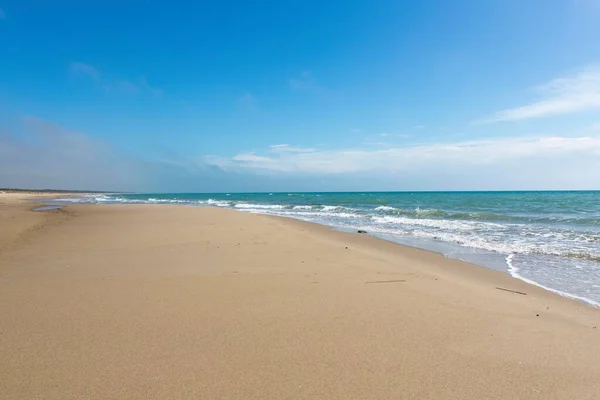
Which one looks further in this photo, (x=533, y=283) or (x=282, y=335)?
(x=533, y=283)

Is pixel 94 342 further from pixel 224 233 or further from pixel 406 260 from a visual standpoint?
pixel 224 233

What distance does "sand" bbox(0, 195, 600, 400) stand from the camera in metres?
2.70

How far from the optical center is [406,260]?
8.88 meters

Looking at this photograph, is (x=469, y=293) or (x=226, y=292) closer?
(x=226, y=292)

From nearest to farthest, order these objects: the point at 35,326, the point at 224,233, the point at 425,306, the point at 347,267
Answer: the point at 35,326
the point at 425,306
the point at 347,267
the point at 224,233

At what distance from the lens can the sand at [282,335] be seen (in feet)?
8.86

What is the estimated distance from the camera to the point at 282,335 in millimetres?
3605

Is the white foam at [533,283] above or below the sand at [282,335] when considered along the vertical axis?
below

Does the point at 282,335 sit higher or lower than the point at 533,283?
higher

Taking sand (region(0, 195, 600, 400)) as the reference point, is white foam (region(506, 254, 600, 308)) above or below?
below

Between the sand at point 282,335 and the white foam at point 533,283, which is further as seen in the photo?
the white foam at point 533,283

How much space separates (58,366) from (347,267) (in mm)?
5436

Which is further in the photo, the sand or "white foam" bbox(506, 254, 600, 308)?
"white foam" bbox(506, 254, 600, 308)

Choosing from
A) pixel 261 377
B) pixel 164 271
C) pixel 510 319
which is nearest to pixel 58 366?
pixel 261 377
